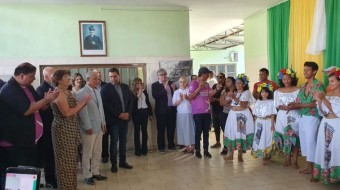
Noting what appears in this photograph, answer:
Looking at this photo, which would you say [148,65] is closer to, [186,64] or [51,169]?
[186,64]

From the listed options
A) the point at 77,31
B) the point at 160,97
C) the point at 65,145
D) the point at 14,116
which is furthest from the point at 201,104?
the point at 14,116

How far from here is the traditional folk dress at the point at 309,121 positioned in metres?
3.54

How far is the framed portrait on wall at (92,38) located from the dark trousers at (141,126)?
134cm

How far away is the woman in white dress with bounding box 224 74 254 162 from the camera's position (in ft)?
14.2

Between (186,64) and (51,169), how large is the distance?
3261 mm

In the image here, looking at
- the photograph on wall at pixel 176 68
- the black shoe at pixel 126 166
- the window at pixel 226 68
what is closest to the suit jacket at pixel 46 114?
the black shoe at pixel 126 166

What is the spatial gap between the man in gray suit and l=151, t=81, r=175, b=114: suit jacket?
175 centimetres

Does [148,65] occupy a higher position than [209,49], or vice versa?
[209,49]

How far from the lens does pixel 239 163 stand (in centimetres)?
443

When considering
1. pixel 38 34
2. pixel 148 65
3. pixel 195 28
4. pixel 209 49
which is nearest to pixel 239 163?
pixel 148 65

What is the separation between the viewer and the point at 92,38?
5.39m

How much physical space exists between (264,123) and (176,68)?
2.20m

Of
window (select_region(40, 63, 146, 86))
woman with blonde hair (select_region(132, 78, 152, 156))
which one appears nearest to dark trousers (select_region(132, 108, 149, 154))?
woman with blonde hair (select_region(132, 78, 152, 156))

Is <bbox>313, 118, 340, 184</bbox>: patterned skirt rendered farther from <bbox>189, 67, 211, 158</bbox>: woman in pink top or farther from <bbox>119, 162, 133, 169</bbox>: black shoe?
<bbox>119, 162, 133, 169</bbox>: black shoe
